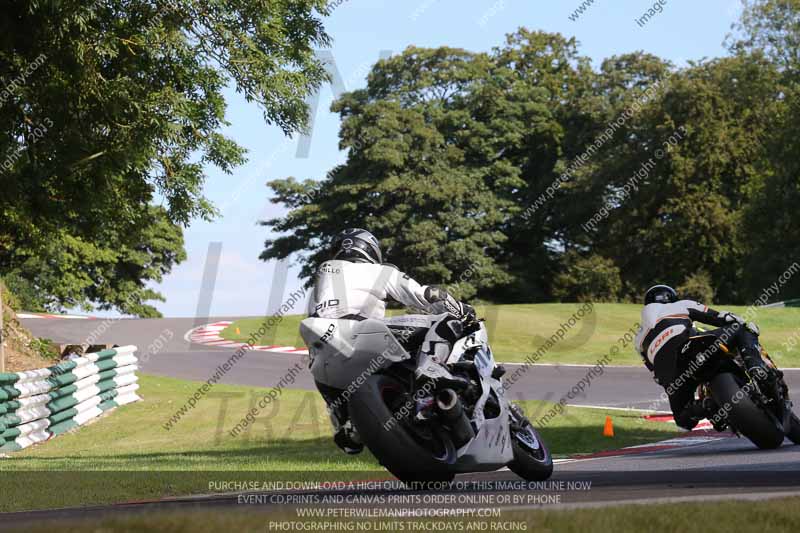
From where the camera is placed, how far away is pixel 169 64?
716 inches

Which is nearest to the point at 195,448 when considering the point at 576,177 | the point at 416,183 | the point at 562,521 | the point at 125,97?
the point at 125,97

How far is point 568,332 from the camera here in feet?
Answer: 131

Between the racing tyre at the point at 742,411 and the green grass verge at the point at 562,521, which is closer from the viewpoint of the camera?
the green grass verge at the point at 562,521

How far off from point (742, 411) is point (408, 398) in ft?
13.9

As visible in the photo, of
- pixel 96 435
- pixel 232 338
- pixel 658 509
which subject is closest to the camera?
pixel 658 509

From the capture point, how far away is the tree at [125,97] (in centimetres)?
1645

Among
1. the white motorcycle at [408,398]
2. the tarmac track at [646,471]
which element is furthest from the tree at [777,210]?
the white motorcycle at [408,398]

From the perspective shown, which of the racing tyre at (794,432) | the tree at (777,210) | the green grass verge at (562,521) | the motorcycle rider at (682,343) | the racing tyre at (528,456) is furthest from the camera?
the tree at (777,210)

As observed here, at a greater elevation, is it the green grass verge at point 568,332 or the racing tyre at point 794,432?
the racing tyre at point 794,432

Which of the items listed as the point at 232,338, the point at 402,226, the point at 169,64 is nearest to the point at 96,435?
the point at 169,64

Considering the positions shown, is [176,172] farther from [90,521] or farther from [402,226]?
[402,226]

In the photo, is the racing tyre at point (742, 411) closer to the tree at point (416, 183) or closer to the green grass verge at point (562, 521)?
the green grass verge at point (562, 521)

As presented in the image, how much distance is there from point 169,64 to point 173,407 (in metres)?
7.71

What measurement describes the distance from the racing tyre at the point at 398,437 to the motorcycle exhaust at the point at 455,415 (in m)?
0.08
